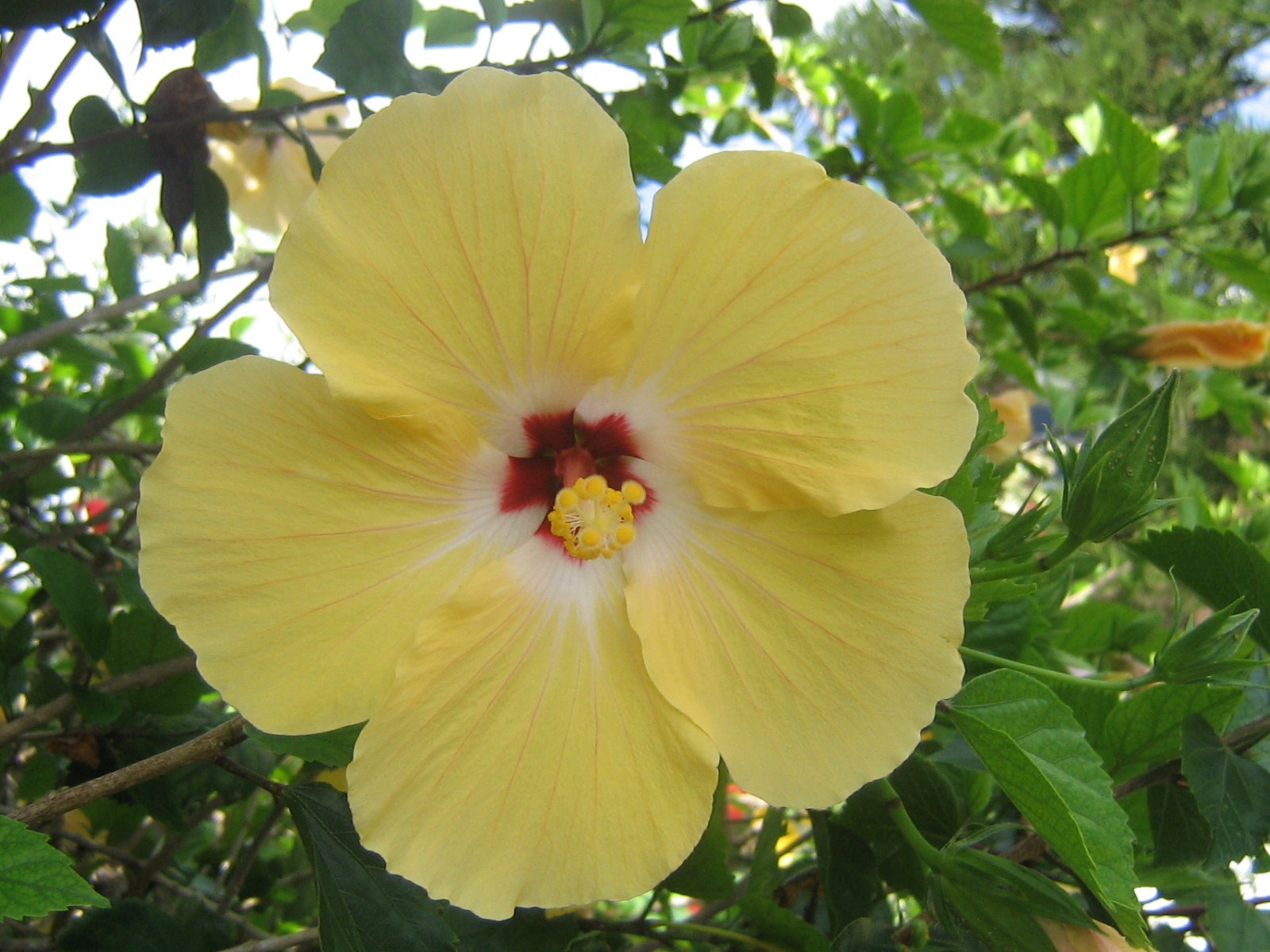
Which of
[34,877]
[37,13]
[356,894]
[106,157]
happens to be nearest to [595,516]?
[356,894]

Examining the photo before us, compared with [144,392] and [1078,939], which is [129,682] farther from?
[1078,939]

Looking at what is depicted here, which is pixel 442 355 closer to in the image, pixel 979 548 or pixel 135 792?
pixel 979 548

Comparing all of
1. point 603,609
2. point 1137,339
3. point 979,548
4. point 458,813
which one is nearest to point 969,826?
point 979,548

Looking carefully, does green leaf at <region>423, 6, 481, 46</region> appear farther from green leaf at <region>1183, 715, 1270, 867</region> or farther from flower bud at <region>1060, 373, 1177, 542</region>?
green leaf at <region>1183, 715, 1270, 867</region>

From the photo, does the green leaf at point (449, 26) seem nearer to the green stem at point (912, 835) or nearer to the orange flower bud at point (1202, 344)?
the green stem at point (912, 835)

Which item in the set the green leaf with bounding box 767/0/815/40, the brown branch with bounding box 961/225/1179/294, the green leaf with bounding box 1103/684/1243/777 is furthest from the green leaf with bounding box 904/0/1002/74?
the green leaf with bounding box 1103/684/1243/777

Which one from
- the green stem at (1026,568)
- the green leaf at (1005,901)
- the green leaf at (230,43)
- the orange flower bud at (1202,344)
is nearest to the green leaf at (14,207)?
the green leaf at (230,43)

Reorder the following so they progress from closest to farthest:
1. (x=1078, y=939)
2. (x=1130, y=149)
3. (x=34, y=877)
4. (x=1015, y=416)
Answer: (x=34, y=877) → (x=1078, y=939) → (x=1130, y=149) → (x=1015, y=416)
